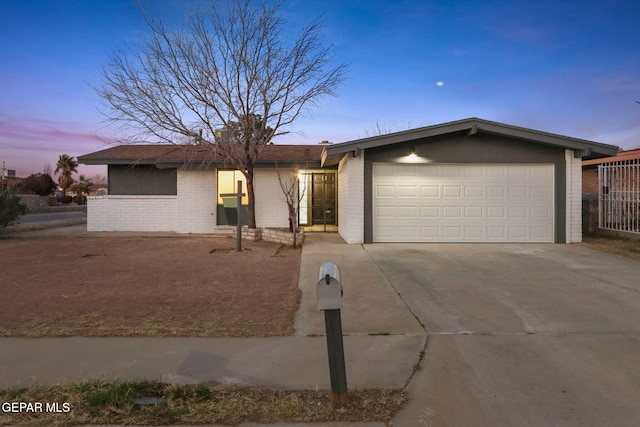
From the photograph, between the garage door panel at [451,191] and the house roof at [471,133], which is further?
the garage door panel at [451,191]

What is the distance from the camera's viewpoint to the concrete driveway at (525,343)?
333 centimetres

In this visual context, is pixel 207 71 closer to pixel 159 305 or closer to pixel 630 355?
pixel 159 305

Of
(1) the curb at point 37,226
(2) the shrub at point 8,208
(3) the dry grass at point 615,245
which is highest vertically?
(2) the shrub at point 8,208

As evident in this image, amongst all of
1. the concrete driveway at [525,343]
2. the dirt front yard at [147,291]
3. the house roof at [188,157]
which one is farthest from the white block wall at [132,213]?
the concrete driveway at [525,343]

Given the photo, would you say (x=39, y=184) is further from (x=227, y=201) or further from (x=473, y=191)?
(x=473, y=191)

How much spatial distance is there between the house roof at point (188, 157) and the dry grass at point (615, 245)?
9640mm

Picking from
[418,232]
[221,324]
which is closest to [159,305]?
[221,324]

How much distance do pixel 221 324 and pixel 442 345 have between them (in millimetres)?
2648

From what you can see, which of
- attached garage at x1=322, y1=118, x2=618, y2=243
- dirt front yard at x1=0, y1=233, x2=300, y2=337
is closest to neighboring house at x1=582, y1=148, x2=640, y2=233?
attached garage at x1=322, y1=118, x2=618, y2=243

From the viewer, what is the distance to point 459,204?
1348 centimetres

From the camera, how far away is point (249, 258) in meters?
10.9

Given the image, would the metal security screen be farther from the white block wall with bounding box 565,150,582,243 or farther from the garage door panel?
the garage door panel

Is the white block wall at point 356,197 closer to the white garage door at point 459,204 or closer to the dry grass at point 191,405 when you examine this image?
the white garage door at point 459,204

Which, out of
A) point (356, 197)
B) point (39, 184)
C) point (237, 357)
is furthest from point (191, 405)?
point (39, 184)
